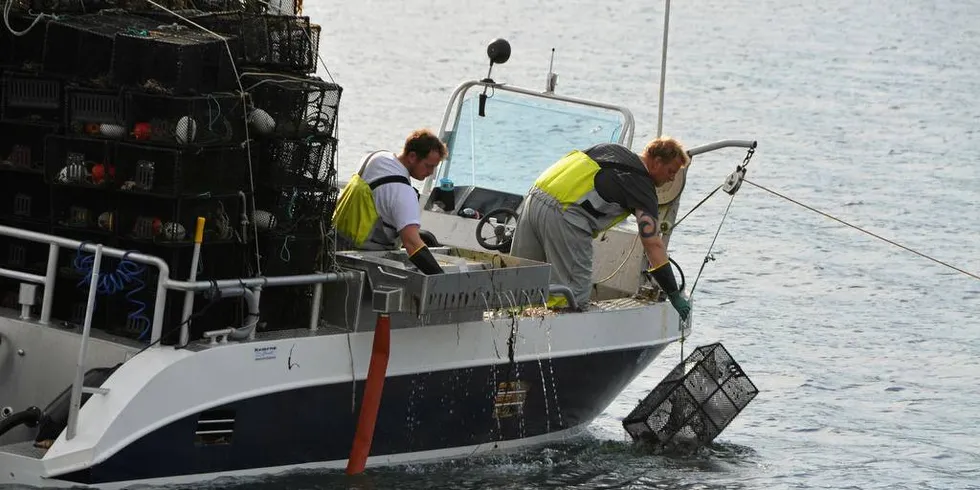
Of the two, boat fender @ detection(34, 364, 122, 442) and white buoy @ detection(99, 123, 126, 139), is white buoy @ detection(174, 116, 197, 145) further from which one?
boat fender @ detection(34, 364, 122, 442)

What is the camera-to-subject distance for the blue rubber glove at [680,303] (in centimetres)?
1088

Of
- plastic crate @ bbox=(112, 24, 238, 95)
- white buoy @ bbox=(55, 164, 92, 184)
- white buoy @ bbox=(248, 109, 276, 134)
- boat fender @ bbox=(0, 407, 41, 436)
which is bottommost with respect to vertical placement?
boat fender @ bbox=(0, 407, 41, 436)

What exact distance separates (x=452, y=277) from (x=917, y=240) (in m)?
12.1

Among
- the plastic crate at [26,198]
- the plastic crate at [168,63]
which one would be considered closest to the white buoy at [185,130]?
the plastic crate at [168,63]

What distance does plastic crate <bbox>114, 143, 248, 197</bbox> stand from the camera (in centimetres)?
890

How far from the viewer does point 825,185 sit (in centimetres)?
2409

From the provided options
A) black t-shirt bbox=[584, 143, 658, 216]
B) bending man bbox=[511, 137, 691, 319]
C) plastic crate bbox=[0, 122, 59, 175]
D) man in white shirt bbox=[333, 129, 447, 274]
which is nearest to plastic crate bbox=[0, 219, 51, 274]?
plastic crate bbox=[0, 122, 59, 175]

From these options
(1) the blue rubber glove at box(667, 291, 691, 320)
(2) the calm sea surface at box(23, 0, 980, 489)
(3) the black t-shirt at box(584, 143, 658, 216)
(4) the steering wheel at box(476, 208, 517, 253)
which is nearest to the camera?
(3) the black t-shirt at box(584, 143, 658, 216)

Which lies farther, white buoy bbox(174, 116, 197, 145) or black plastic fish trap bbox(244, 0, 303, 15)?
black plastic fish trap bbox(244, 0, 303, 15)

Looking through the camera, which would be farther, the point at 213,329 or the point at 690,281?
the point at 690,281

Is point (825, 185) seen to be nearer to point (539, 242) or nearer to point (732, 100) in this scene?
point (732, 100)

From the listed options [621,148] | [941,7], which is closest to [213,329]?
[621,148]

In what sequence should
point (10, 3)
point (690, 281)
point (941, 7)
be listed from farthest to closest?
point (941, 7) < point (690, 281) < point (10, 3)

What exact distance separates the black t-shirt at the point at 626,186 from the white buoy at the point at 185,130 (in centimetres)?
274
